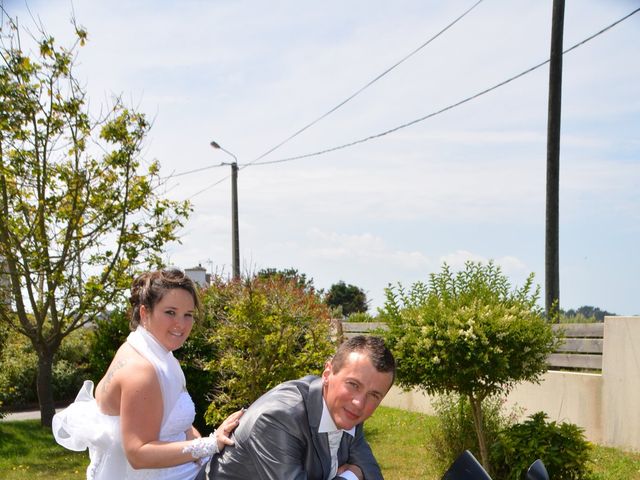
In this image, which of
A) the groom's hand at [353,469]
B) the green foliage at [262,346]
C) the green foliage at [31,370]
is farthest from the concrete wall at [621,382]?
the green foliage at [31,370]

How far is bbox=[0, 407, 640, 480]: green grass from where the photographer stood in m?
9.08

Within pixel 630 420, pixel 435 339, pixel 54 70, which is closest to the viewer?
pixel 435 339

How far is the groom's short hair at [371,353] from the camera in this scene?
2941 mm

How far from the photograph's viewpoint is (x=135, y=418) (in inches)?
125

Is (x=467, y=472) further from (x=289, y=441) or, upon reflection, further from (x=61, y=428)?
(x=61, y=428)

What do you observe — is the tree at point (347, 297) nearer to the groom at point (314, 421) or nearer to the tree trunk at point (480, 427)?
the tree trunk at point (480, 427)

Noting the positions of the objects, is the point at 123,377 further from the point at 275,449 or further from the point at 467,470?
the point at 467,470

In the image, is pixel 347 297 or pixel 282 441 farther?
pixel 347 297

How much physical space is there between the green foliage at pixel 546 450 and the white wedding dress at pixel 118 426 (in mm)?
5248

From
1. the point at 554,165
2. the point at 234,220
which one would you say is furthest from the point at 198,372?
the point at 234,220

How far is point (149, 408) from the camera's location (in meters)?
3.20

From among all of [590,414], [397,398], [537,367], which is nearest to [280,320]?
[537,367]

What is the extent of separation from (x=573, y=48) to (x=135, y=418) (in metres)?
11.8

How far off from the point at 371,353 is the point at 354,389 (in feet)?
0.52
